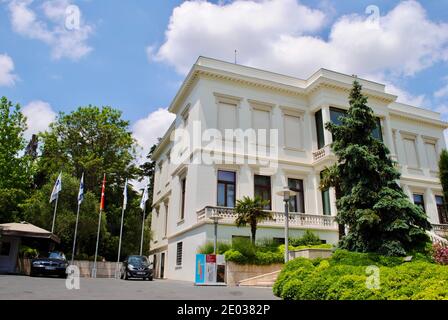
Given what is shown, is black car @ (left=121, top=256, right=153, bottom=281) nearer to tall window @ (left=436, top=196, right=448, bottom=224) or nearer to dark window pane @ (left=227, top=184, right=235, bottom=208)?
dark window pane @ (left=227, top=184, right=235, bottom=208)

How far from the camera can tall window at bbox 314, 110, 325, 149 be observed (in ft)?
83.6

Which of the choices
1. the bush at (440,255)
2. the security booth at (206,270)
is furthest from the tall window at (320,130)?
the security booth at (206,270)

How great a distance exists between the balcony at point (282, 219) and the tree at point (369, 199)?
19.1 feet

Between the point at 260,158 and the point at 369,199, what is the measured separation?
9.72 m

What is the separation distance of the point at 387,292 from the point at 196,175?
15.8m

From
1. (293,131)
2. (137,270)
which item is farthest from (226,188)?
(137,270)

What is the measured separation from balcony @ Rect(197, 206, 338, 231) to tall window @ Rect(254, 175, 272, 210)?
2280 mm

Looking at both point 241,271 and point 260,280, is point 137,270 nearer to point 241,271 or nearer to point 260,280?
point 241,271

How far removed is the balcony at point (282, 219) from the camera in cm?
2036

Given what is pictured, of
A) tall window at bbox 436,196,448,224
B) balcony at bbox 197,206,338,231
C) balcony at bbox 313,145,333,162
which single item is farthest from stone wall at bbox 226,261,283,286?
tall window at bbox 436,196,448,224

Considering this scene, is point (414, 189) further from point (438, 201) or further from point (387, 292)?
point (387, 292)

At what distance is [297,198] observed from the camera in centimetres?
2461

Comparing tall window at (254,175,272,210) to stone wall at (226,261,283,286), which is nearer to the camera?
stone wall at (226,261,283,286)

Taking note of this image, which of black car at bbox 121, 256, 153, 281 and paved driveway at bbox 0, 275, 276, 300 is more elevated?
black car at bbox 121, 256, 153, 281
